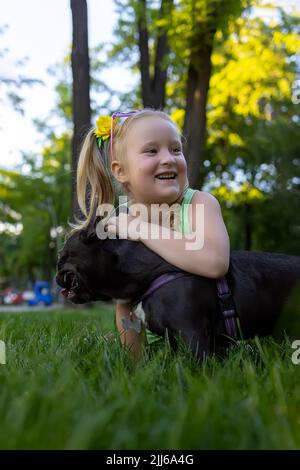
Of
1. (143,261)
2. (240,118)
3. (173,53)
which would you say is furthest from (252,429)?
(240,118)

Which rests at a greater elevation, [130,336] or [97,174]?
[97,174]

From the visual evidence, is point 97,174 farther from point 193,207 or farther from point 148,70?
point 148,70

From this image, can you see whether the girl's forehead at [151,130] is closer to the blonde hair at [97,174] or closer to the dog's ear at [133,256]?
the blonde hair at [97,174]

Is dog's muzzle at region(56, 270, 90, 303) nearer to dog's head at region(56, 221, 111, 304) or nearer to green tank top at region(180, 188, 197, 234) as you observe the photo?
dog's head at region(56, 221, 111, 304)

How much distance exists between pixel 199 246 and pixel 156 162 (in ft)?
1.58

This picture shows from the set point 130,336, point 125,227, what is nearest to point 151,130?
point 125,227

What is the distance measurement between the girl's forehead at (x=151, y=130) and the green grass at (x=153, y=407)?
1.01 metres

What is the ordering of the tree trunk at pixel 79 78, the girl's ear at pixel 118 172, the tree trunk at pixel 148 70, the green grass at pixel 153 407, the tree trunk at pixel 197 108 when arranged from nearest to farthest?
1. the green grass at pixel 153 407
2. the girl's ear at pixel 118 172
3. the tree trunk at pixel 79 78
4. the tree trunk at pixel 197 108
5. the tree trunk at pixel 148 70

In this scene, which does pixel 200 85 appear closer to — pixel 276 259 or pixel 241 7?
pixel 241 7

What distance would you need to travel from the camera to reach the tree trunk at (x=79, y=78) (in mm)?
5992

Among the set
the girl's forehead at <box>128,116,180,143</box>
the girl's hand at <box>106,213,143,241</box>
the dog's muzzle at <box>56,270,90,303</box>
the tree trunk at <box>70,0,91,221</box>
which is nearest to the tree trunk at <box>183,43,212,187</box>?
the tree trunk at <box>70,0,91,221</box>

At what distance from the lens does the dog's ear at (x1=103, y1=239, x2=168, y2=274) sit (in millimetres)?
2141

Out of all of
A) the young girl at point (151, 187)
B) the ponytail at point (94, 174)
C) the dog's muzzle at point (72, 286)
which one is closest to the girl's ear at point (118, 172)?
the young girl at point (151, 187)

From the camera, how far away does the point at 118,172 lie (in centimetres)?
262
